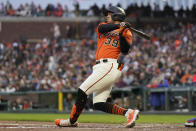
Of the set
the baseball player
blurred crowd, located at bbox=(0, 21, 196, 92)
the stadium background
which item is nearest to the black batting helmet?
the baseball player

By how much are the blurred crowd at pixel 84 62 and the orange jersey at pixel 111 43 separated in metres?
9.11

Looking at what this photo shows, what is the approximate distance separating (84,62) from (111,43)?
15640mm

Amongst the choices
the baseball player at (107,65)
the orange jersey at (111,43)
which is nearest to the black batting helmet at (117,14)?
the baseball player at (107,65)

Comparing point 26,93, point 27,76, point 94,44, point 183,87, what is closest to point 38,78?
point 27,76

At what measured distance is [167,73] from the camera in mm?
17766

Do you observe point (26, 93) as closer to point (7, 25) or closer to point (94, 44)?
point (94, 44)

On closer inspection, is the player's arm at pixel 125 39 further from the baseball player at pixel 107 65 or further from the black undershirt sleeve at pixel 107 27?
the black undershirt sleeve at pixel 107 27

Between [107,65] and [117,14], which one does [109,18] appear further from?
[107,65]

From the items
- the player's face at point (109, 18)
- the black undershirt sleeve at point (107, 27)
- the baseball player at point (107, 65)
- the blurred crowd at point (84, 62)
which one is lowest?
the blurred crowd at point (84, 62)

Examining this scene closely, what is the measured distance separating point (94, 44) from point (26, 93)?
7579 millimetres

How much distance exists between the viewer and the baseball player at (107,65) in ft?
21.4

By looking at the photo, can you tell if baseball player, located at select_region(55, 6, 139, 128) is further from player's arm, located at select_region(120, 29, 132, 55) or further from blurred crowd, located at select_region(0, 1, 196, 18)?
blurred crowd, located at select_region(0, 1, 196, 18)

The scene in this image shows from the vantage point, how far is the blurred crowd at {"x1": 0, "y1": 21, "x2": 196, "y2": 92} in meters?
17.9

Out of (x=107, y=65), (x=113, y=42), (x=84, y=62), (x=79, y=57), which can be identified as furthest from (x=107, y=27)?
(x=79, y=57)
